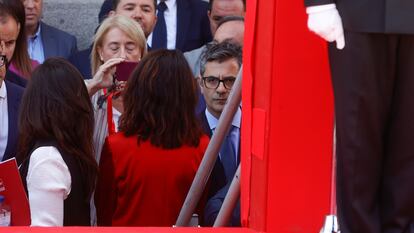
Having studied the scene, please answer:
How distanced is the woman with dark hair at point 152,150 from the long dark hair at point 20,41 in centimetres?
106

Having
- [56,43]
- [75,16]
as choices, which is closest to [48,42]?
[56,43]

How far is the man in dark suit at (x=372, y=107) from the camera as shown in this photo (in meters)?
3.11

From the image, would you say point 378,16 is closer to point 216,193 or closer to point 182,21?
point 216,193

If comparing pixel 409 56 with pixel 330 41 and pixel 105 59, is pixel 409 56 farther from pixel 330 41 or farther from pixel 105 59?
pixel 105 59

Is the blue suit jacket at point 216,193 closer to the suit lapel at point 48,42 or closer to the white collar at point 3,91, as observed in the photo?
the white collar at point 3,91

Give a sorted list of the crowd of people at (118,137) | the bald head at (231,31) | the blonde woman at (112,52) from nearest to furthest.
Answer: the crowd of people at (118,137) < the blonde woman at (112,52) < the bald head at (231,31)

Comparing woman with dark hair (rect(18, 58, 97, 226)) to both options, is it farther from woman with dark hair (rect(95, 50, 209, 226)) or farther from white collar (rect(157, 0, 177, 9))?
white collar (rect(157, 0, 177, 9))

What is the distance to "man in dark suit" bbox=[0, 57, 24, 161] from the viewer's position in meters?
4.81

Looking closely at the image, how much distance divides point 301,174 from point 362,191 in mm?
322

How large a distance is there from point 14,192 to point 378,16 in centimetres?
176

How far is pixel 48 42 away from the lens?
666 centimetres

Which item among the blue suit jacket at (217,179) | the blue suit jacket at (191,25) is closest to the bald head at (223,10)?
the blue suit jacket at (191,25)

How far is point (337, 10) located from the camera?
124 inches

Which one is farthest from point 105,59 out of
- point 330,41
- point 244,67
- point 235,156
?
point 330,41
